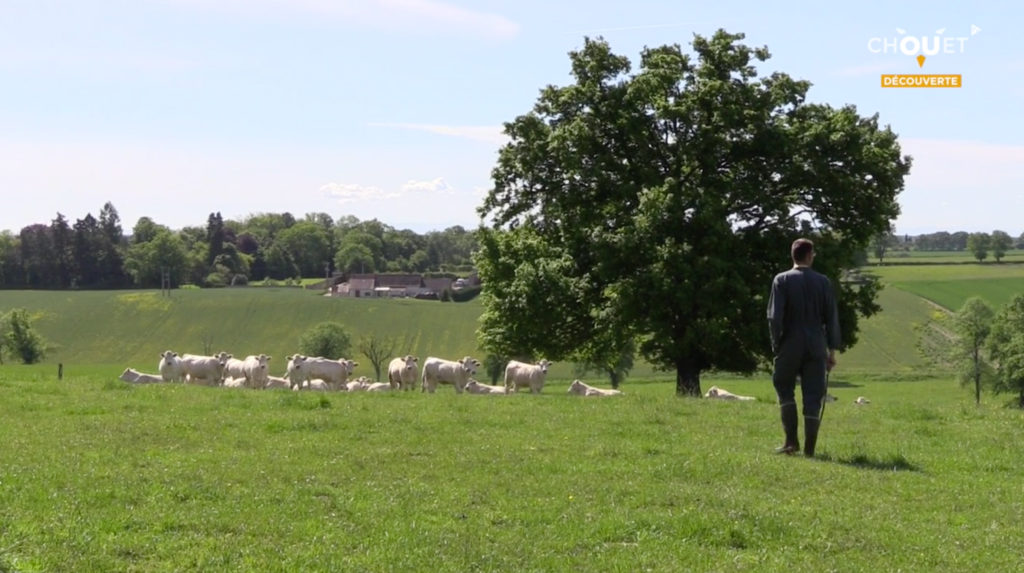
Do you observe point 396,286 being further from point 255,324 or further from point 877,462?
point 877,462

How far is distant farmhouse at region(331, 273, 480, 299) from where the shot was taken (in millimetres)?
171000

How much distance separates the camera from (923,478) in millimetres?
13008

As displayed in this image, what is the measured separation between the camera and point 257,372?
34.7 m

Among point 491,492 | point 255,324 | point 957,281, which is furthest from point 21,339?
point 491,492

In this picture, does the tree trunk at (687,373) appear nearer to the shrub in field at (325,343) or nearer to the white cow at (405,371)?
the white cow at (405,371)

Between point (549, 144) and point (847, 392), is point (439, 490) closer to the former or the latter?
point (549, 144)

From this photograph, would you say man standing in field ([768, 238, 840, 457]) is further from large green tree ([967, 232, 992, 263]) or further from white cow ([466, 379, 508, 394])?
large green tree ([967, 232, 992, 263])

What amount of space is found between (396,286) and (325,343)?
66.7 m

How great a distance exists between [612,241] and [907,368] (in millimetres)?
78377

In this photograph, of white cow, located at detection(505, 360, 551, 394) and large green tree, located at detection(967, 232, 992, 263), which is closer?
white cow, located at detection(505, 360, 551, 394)

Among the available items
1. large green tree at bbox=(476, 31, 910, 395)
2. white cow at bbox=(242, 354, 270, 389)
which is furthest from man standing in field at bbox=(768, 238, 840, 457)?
white cow at bbox=(242, 354, 270, 389)

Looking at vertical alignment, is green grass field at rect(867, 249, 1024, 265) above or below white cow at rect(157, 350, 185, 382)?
above

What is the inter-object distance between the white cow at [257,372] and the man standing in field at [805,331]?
22946mm

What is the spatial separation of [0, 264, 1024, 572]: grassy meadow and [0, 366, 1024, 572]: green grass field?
0.04 metres
